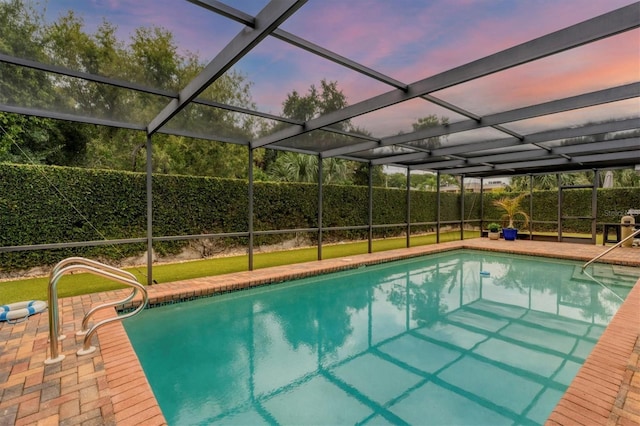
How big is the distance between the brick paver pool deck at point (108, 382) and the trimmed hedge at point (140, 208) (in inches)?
126

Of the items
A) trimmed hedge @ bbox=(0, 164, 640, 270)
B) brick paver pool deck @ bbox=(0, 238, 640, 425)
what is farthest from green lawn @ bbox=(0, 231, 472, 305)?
brick paver pool deck @ bbox=(0, 238, 640, 425)

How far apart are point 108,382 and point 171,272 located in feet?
15.8

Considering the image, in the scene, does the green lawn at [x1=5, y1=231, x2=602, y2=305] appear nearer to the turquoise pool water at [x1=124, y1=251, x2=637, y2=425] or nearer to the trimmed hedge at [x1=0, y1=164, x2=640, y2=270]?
the trimmed hedge at [x1=0, y1=164, x2=640, y2=270]

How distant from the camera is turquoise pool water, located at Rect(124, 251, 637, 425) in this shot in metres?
2.87

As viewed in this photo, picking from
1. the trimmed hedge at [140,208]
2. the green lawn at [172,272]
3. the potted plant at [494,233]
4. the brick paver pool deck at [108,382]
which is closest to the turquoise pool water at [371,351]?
the brick paver pool deck at [108,382]

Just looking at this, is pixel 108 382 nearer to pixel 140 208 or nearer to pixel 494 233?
pixel 140 208

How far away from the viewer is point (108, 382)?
8.96 ft

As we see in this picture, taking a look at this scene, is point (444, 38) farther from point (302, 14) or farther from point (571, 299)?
point (571, 299)

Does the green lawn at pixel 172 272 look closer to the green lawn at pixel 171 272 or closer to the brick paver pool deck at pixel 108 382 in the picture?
the green lawn at pixel 171 272

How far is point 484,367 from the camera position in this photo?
3.57 meters

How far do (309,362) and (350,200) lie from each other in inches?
378

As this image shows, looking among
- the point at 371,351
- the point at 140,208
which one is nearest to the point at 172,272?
the point at 140,208

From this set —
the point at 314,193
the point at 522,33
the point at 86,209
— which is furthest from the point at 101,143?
the point at 522,33

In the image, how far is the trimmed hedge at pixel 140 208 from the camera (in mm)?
6527
